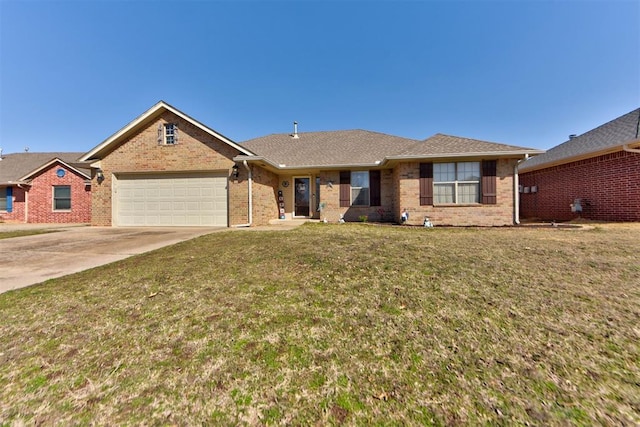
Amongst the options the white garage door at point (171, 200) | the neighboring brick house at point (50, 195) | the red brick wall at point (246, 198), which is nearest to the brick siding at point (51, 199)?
the neighboring brick house at point (50, 195)

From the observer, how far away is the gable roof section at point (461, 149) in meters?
9.01

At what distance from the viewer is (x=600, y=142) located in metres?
10.5

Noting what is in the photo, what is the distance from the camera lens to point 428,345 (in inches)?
82.4

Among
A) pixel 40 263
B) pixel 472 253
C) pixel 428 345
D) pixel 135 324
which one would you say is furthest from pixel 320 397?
pixel 40 263

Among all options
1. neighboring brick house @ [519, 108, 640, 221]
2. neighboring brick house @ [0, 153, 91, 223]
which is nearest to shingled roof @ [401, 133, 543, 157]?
neighboring brick house @ [519, 108, 640, 221]

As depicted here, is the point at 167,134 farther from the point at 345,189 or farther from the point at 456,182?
the point at 456,182

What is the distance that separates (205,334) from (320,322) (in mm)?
1065

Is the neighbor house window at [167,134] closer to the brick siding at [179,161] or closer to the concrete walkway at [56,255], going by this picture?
the brick siding at [179,161]

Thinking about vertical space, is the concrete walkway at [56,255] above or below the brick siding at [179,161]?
below

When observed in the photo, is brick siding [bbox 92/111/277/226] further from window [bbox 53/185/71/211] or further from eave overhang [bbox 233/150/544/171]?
window [bbox 53/185/71/211]

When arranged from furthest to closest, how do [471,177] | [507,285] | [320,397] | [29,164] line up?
[29,164]
[471,177]
[507,285]
[320,397]

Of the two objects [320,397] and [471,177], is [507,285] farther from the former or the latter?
[471,177]

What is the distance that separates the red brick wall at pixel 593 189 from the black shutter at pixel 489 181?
4.51 m

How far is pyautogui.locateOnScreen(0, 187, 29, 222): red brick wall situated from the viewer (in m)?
14.3
